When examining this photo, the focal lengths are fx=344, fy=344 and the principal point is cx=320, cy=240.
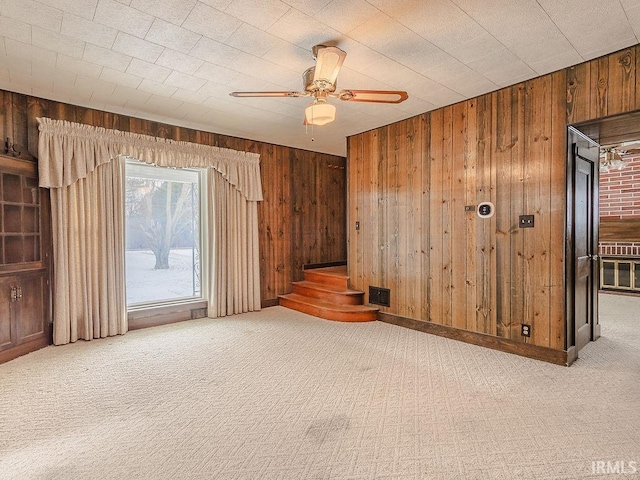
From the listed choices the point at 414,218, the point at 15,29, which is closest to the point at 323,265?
the point at 414,218

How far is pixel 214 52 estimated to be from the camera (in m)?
2.73

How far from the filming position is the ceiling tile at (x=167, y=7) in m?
2.13

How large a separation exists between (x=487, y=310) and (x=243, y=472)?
2902mm

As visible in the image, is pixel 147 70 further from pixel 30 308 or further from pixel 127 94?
pixel 30 308

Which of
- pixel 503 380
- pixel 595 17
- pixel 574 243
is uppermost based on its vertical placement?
pixel 595 17

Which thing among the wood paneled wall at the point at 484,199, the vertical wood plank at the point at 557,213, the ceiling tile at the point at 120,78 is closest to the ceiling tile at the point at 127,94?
the ceiling tile at the point at 120,78

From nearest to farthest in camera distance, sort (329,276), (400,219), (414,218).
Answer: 1. (414,218)
2. (400,219)
3. (329,276)

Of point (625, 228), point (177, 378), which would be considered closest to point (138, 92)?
point (177, 378)

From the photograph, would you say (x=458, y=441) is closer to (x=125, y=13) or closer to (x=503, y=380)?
(x=503, y=380)

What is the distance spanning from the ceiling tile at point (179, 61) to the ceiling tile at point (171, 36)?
10 cm

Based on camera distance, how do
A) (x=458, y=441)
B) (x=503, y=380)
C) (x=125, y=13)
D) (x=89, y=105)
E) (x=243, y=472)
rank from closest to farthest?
(x=243, y=472) → (x=458, y=441) → (x=125, y=13) → (x=503, y=380) → (x=89, y=105)

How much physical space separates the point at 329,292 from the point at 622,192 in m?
5.86

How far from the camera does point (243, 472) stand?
5.62ft

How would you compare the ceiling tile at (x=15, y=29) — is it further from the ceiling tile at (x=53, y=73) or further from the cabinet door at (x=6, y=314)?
the cabinet door at (x=6, y=314)
